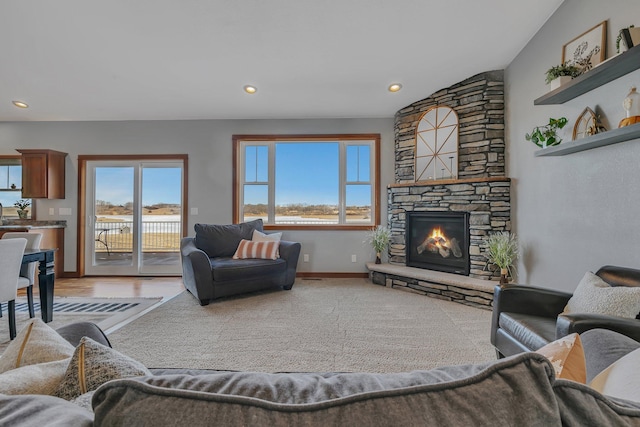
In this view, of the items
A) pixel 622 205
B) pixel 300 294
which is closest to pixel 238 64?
pixel 300 294

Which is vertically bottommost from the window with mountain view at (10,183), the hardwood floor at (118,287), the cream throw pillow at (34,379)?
the hardwood floor at (118,287)

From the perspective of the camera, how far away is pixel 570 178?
2410 millimetres

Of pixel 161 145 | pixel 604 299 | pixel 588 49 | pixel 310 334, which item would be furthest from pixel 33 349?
pixel 161 145

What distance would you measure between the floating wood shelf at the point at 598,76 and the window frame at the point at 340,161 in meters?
2.37

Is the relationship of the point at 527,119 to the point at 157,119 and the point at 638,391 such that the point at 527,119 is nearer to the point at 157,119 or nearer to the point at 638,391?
the point at 638,391

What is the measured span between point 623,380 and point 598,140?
6.43 ft

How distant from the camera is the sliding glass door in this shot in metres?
4.74

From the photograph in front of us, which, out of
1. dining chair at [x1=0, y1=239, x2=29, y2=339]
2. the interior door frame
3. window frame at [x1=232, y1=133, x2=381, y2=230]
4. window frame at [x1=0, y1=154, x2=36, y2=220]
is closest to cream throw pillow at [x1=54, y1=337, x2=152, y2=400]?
dining chair at [x1=0, y1=239, x2=29, y2=339]

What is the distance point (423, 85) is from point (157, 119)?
411 cm

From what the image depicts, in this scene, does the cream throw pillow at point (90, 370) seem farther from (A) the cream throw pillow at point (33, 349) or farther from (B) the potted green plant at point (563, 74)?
(B) the potted green plant at point (563, 74)

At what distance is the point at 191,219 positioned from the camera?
15.3ft

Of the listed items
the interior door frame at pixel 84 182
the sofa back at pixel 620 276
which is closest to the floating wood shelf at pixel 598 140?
the sofa back at pixel 620 276

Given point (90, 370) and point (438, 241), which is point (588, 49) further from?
point (90, 370)

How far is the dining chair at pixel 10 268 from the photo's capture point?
2.23 meters
